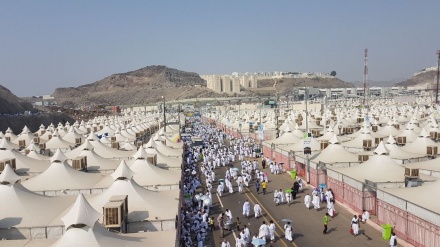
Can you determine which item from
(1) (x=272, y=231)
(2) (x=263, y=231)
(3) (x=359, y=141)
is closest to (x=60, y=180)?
(2) (x=263, y=231)

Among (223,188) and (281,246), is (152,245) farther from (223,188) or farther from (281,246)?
(223,188)

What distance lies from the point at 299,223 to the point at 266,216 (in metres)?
1.92

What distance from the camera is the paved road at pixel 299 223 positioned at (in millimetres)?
17141

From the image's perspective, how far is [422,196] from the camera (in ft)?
53.1

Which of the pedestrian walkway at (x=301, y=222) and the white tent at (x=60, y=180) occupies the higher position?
the white tent at (x=60, y=180)

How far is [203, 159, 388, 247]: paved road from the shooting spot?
56.2ft

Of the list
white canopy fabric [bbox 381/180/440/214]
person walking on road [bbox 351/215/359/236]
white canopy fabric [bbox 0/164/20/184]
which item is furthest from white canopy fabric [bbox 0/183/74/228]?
white canopy fabric [bbox 381/180/440/214]

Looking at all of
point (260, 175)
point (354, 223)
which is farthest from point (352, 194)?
point (260, 175)

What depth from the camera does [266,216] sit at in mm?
21109

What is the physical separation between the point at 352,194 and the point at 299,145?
1168cm

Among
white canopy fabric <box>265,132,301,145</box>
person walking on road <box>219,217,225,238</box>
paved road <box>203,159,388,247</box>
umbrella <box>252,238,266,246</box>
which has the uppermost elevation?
white canopy fabric <box>265,132,301,145</box>

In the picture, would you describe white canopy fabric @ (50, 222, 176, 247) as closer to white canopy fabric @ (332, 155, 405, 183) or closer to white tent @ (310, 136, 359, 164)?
white canopy fabric @ (332, 155, 405, 183)

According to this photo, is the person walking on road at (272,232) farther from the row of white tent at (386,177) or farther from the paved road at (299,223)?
the row of white tent at (386,177)

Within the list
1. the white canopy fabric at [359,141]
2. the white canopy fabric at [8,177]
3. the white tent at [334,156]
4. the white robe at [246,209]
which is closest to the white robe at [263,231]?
the white robe at [246,209]
